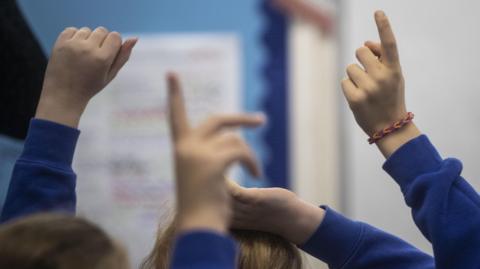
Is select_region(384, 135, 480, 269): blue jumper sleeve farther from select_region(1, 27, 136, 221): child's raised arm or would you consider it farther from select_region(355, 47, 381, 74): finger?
select_region(1, 27, 136, 221): child's raised arm

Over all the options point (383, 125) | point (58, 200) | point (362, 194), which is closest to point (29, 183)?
point (58, 200)

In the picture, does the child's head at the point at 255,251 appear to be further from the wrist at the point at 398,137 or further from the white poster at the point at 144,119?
the white poster at the point at 144,119

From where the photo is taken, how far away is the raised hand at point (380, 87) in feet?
1.76

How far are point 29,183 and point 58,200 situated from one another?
0.09ft

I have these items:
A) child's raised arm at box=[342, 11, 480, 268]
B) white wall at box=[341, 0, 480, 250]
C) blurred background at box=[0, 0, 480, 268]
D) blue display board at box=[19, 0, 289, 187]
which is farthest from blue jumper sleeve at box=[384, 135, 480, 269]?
blue display board at box=[19, 0, 289, 187]

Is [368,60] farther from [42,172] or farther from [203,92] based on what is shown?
[203,92]

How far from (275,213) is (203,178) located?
248 millimetres

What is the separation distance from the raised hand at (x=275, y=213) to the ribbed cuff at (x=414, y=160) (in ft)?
0.36

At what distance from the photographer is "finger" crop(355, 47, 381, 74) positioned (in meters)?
0.54

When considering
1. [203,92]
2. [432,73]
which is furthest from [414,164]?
[203,92]

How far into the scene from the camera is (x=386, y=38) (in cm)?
53

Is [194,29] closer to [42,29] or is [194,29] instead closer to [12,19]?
[42,29]

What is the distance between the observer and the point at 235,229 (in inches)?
24.7

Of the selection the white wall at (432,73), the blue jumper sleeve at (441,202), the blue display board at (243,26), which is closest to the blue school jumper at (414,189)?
the blue jumper sleeve at (441,202)
